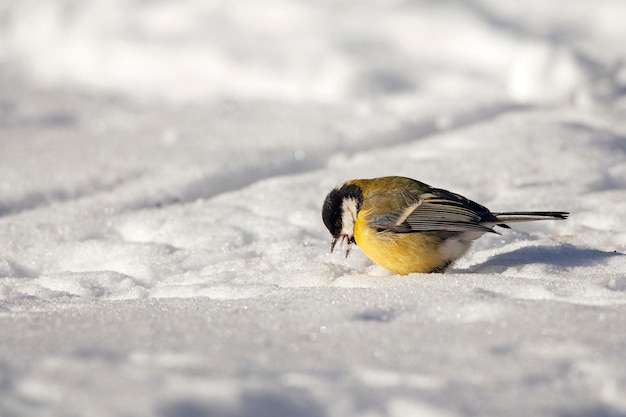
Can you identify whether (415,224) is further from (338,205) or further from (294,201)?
(294,201)

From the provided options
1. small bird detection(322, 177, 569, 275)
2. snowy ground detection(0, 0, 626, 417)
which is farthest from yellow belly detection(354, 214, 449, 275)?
snowy ground detection(0, 0, 626, 417)

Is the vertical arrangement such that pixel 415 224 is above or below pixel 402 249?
above

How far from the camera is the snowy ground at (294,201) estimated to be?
2406mm

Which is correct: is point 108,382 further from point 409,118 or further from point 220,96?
point 220,96

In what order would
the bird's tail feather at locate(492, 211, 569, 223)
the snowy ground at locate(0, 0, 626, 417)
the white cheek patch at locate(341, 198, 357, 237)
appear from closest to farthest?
the snowy ground at locate(0, 0, 626, 417) < the bird's tail feather at locate(492, 211, 569, 223) < the white cheek patch at locate(341, 198, 357, 237)

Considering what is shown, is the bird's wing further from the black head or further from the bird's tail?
the black head

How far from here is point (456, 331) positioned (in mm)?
2771

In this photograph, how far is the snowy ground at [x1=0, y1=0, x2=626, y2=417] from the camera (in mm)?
2406

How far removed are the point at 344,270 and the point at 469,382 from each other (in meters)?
1.66

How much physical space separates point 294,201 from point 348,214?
1.27 metres

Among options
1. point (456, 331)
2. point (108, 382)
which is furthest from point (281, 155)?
point (108, 382)

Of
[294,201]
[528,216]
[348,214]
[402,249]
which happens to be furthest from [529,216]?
[294,201]

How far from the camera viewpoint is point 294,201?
5.09 metres

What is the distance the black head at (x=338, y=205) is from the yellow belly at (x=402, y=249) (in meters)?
0.14
